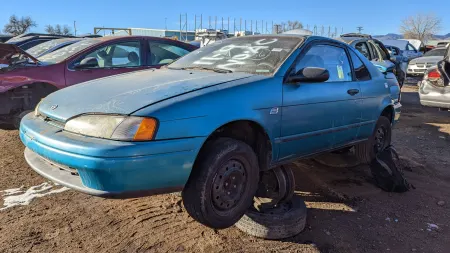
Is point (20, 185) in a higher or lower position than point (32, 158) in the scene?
lower

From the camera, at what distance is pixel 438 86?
24.0 feet

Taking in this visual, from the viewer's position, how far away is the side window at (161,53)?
238 inches

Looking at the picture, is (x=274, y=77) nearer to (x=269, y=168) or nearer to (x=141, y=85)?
(x=269, y=168)

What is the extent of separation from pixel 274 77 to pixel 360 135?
63.7 inches

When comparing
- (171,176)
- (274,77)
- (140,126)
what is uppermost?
(274,77)

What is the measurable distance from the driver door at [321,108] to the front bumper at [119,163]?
3.27ft

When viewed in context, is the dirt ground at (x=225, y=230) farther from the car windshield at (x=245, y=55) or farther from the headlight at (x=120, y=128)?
the car windshield at (x=245, y=55)

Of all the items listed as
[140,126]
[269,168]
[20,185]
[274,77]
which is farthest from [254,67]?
[20,185]

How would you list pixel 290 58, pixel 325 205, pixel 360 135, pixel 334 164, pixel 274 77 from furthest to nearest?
pixel 334 164 < pixel 360 135 < pixel 325 205 < pixel 290 58 < pixel 274 77

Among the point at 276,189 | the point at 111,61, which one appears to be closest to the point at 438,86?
the point at 276,189

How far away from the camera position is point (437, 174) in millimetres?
4789

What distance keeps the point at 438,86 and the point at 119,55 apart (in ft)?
20.0

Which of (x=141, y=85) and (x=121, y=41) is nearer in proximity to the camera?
(x=141, y=85)

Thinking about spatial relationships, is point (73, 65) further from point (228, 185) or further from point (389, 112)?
point (389, 112)
